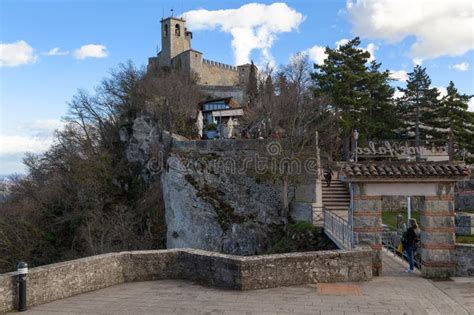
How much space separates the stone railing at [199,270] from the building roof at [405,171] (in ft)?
6.49

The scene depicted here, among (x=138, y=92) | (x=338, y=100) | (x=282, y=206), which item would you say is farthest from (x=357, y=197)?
(x=138, y=92)

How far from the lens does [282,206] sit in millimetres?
25562

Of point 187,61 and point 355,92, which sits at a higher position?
point 187,61

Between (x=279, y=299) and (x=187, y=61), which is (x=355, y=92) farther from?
(x=187, y=61)

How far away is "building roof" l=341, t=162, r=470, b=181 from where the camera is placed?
10664 millimetres

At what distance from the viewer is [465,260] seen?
10.6 meters

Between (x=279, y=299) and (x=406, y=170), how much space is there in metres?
4.99

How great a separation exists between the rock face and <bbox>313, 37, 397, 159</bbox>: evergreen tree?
Answer: 371 inches

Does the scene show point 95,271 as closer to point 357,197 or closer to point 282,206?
point 357,197

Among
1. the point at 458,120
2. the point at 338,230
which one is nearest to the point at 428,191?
the point at 338,230

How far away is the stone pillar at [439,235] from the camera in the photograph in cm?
1072

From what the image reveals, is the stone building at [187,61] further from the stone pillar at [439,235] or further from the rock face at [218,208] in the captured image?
the stone pillar at [439,235]

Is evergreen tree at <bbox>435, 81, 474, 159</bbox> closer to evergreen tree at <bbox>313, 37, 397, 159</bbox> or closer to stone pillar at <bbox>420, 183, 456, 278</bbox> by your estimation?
evergreen tree at <bbox>313, 37, 397, 159</bbox>
